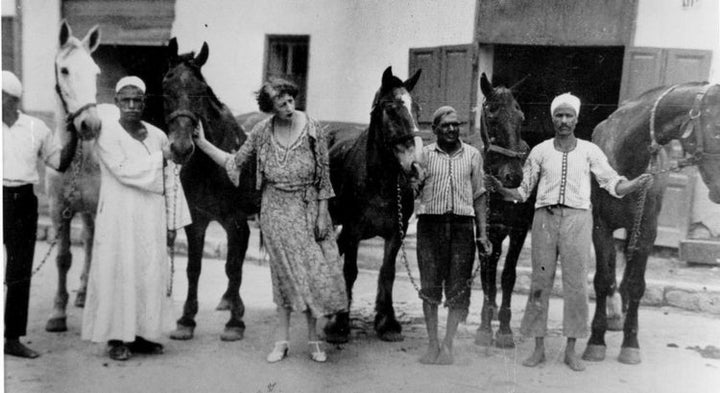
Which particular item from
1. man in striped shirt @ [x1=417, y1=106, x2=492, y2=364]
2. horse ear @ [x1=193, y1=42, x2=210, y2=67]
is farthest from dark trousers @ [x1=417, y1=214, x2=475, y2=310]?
horse ear @ [x1=193, y1=42, x2=210, y2=67]

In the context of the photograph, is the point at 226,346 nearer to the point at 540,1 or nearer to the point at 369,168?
the point at 369,168

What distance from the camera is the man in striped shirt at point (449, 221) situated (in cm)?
428

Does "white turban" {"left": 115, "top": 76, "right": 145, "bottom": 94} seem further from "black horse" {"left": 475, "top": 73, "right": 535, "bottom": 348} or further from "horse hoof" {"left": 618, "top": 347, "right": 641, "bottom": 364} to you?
"horse hoof" {"left": 618, "top": 347, "right": 641, "bottom": 364}

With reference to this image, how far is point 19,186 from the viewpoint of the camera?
426 cm

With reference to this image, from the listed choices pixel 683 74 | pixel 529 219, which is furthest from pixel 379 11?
pixel 683 74

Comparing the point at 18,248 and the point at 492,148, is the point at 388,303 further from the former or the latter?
the point at 18,248

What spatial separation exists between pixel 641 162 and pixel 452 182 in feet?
4.43

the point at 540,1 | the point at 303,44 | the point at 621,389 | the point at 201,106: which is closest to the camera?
the point at 621,389

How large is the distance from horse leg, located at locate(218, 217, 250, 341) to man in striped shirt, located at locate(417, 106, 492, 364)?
150cm

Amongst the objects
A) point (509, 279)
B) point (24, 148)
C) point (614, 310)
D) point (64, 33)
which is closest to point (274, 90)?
point (64, 33)

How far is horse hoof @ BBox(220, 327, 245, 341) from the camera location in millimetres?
4828

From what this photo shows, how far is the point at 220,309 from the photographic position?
5.55 metres

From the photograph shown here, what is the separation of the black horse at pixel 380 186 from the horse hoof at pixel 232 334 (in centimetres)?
67

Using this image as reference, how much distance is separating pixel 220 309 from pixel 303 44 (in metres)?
2.36
